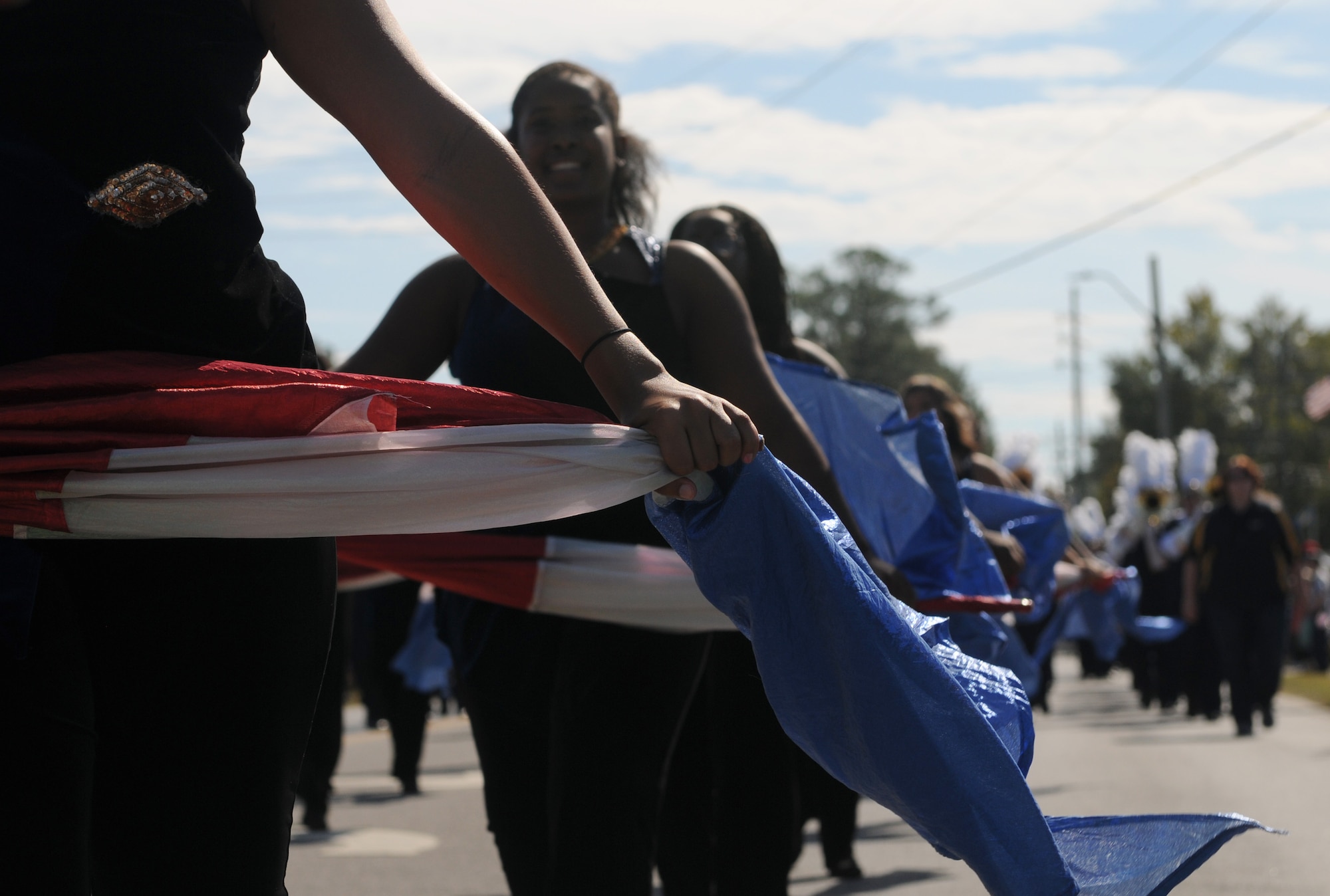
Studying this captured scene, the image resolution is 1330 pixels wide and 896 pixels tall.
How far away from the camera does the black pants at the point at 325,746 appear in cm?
789

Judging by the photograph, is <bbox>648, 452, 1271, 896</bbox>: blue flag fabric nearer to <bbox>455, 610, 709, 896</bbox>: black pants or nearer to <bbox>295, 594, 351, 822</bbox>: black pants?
<bbox>455, 610, 709, 896</bbox>: black pants

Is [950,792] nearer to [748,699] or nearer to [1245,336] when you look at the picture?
[748,699]

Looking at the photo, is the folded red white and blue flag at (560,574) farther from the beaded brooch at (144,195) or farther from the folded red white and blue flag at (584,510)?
the beaded brooch at (144,195)

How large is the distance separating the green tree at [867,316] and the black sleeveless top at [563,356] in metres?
81.8

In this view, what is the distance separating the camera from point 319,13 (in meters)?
2.14

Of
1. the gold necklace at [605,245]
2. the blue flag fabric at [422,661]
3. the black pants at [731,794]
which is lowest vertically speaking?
the blue flag fabric at [422,661]

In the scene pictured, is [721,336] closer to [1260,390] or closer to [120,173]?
[120,173]

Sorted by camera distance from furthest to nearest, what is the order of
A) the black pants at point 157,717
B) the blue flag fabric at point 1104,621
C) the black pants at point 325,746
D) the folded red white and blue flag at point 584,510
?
the blue flag fabric at point 1104,621 → the black pants at point 325,746 → the folded red white and blue flag at point 584,510 → the black pants at point 157,717

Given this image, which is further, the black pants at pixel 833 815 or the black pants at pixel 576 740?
the black pants at pixel 833 815

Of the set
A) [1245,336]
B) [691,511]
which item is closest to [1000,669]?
[691,511]

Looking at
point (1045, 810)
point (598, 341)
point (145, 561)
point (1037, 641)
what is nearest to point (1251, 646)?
point (1037, 641)

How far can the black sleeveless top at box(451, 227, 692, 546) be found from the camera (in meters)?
3.47

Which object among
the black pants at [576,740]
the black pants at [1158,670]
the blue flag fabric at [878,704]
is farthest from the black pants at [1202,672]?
the blue flag fabric at [878,704]

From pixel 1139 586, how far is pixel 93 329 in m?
17.2
